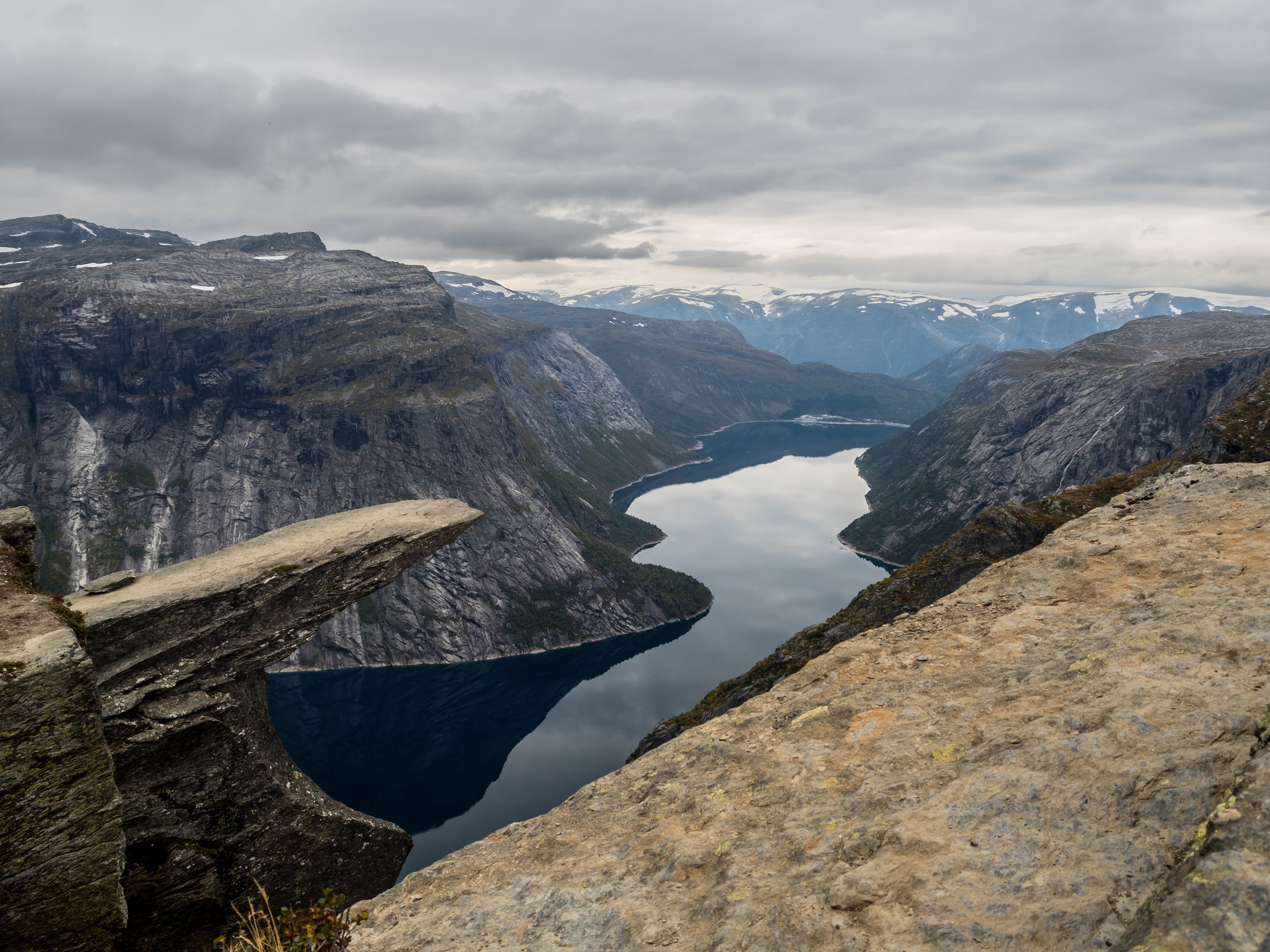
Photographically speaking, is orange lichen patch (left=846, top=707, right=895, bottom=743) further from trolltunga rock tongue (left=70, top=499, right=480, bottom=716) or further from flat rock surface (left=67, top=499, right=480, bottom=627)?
flat rock surface (left=67, top=499, right=480, bottom=627)

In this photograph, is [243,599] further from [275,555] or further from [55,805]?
[55,805]

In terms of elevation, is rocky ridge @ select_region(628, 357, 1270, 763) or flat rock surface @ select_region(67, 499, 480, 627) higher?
flat rock surface @ select_region(67, 499, 480, 627)

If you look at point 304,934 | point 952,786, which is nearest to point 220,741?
point 304,934

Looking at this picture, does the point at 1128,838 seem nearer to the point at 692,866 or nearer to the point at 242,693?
the point at 692,866

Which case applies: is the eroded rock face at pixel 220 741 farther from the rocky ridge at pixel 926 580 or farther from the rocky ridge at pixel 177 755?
the rocky ridge at pixel 926 580

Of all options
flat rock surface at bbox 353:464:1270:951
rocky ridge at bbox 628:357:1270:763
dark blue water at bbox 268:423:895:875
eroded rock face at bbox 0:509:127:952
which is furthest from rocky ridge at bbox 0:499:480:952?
dark blue water at bbox 268:423:895:875

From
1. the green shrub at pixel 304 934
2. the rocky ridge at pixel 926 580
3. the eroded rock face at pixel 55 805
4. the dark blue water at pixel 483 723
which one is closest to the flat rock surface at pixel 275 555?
the eroded rock face at pixel 55 805

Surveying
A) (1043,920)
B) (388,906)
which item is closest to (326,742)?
(388,906)
